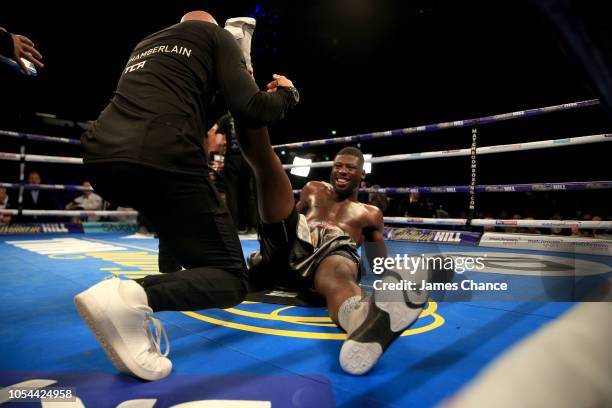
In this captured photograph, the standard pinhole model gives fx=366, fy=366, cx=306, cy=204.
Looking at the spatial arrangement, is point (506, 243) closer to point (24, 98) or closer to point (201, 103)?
point (201, 103)

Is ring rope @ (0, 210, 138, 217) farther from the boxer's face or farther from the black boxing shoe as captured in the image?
the black boxing shoe

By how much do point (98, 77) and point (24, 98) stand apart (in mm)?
2594

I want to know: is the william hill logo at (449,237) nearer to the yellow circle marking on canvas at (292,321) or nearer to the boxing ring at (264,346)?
the boxing ring at (264,346)

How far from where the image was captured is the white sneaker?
1010 millimetres

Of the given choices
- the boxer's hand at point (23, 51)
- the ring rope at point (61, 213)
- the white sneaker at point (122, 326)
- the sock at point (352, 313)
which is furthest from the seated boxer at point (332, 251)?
the ring rope at point (61, 213)

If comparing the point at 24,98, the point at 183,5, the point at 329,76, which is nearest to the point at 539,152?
the point at 329,76

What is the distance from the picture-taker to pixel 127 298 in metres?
1.06

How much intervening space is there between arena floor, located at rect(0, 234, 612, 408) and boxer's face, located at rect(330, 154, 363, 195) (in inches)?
33.1

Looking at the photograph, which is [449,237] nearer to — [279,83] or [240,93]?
[279,83]

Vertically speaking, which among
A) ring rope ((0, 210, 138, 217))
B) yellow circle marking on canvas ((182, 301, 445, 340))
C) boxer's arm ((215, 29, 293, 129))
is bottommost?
yellow circle marking on canvas ((182, 301, 445, 340))

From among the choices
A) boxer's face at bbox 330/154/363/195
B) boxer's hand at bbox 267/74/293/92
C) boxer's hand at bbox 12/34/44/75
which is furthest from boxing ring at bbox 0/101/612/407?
boxer's hand at bbox 12/34/44/75

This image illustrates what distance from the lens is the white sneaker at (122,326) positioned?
1.01 m

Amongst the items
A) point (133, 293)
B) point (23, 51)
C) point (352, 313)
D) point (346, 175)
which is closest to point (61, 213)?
point (23, 51)

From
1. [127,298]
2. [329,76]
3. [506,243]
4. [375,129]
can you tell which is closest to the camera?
[127,298]
